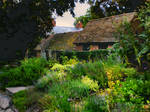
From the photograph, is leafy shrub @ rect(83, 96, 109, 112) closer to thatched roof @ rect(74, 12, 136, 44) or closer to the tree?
the tree

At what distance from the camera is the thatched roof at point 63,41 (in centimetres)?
2389

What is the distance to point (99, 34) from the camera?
20547 mm

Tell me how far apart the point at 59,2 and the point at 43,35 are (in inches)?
176

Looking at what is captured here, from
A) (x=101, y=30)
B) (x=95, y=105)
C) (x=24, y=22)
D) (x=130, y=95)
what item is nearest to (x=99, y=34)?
(x=101, y=30)

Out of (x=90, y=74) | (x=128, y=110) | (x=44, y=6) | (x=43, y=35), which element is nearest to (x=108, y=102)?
(x=128, y=110)

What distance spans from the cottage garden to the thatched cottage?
38.9 feet

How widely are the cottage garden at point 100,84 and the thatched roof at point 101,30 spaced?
1224 cm

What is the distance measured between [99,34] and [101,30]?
3.10 ft

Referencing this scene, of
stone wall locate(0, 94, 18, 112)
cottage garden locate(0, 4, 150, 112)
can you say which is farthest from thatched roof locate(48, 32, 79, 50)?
stone wall locate(0, 94, 18, 112)

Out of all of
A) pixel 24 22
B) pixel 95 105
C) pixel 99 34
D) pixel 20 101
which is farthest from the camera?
pixel 99 34

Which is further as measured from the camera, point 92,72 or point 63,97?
point 92,72

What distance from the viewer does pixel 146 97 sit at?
160 inches

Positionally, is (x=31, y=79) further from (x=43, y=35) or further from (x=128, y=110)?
(x=43, y=35)

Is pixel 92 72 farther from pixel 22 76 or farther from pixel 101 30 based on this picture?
pixel 101 30
